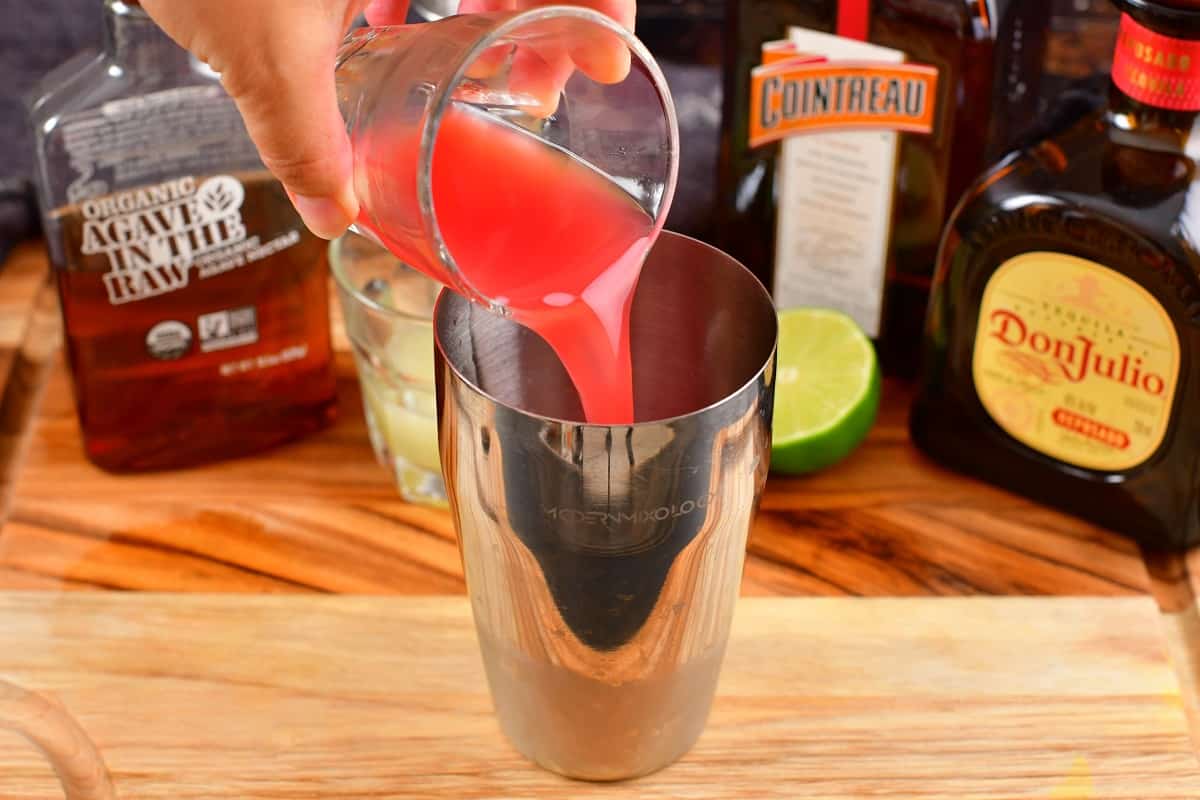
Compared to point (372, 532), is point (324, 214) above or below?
above

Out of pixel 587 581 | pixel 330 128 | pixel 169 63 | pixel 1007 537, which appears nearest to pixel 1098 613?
pixel 1007 537

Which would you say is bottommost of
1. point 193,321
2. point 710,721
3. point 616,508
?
point 710,721

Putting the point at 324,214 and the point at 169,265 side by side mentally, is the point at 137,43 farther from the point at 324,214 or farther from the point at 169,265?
the point at 324,214

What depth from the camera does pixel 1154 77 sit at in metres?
0.93

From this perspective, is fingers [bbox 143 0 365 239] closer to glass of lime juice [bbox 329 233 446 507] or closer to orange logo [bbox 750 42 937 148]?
glass of lime juice [bbox 329 233 446 507]

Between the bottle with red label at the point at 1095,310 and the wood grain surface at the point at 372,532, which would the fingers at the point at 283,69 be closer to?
the wood grain surface at the point at 372,532

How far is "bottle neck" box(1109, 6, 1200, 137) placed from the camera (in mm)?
904

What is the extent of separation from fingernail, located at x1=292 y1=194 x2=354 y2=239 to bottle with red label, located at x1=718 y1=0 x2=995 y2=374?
0.45 m

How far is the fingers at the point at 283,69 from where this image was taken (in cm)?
68

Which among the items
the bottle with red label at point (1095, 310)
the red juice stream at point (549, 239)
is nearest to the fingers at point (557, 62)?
the red juice stream at point (549, 239)

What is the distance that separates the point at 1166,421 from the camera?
995 millimetres


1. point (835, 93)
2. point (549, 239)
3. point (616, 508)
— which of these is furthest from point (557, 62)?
point (835, 93)

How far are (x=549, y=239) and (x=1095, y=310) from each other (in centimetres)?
39

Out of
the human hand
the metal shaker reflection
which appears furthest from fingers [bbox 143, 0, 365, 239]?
the metal shaker reflection
